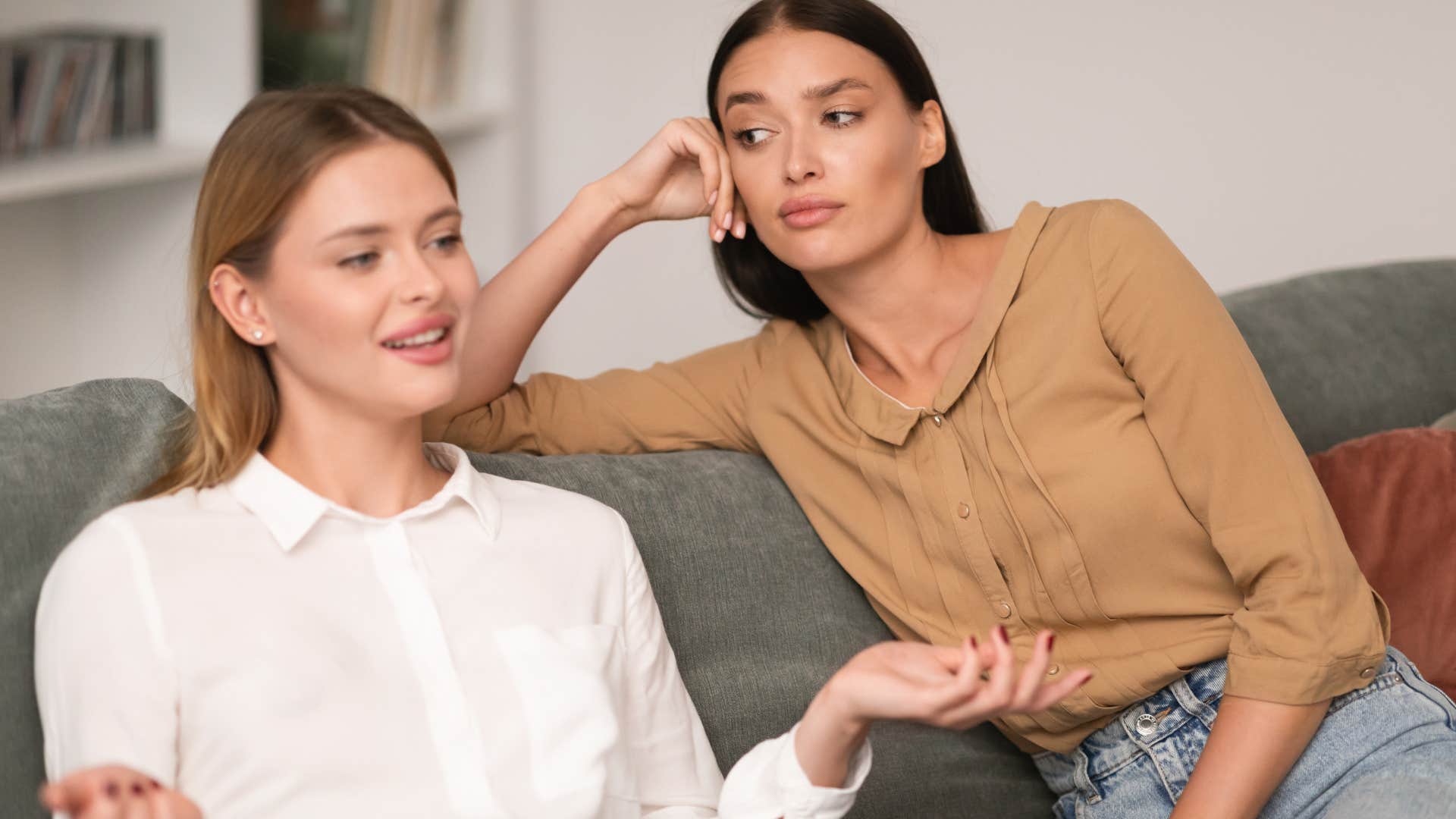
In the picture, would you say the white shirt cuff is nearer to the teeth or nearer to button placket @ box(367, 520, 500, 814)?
button placket @ box(367, 520, 500, 814)

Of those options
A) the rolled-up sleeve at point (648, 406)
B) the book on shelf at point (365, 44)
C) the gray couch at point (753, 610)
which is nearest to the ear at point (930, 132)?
the rolled-up sleeve at point (648, 406)

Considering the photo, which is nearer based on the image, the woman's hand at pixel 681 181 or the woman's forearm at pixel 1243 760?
the woman's forearm at pixel 1243 760

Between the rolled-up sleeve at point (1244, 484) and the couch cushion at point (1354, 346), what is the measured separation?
790 millimetres

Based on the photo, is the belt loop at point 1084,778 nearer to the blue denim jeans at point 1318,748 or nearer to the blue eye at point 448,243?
the blue denim jeans at point 1318,748

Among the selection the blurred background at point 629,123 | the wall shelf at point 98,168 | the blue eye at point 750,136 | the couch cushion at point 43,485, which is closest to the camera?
the couch cushion at point 43,485

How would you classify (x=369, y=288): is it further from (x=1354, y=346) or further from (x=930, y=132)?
(x=1354, y=346)

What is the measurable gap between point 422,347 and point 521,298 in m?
0.46

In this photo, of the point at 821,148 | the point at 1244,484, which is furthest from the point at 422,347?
the point at 1244,484

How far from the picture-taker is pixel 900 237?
171 centimetres

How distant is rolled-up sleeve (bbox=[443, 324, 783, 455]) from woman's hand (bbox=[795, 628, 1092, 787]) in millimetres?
646

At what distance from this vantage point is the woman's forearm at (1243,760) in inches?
58.3

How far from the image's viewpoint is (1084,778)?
1.68 meters

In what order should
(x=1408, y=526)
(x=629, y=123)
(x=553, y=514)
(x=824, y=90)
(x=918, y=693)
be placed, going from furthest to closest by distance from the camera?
1. (x=629, y=123)
2. (x=1408, y=526)
3. (x=824, y=90)
4. (x=553, y=514)
5. (x=918, y=693)

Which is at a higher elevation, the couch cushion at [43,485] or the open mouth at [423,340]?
the open mouth at [423,340]
